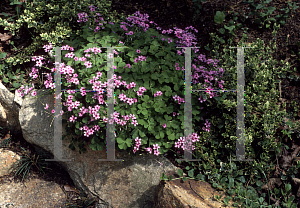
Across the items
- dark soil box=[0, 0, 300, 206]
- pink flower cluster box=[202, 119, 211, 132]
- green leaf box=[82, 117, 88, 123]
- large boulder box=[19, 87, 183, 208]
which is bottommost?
large boulder box=[19, 87, 183, 208]

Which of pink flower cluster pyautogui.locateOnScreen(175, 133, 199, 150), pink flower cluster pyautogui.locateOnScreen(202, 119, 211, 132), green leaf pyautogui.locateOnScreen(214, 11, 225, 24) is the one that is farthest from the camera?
green leaf pyautogui.locateOnScreen(214, 11, 225, 24)

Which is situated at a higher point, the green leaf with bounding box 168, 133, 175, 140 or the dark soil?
the dark soil

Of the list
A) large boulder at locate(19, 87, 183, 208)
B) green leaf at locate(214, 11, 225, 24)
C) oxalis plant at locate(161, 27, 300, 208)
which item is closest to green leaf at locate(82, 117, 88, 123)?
large boulder at locate(19, 87, 183, 208)

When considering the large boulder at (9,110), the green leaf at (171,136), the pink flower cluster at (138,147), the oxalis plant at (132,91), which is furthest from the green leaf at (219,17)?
the large boulder at (9,110)

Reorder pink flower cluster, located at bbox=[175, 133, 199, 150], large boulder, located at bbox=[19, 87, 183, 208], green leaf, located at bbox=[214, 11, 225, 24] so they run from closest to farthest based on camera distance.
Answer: pink flower cluster, located at bbox=[175, 133, 199, 150], large boulder, located at bbox=[19, 87, 183, 208], green leaf, located at bbox=[214, 11, 225, 24]

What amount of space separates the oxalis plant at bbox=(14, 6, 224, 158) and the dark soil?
23.0 inches

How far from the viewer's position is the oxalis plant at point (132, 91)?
10.3 feet

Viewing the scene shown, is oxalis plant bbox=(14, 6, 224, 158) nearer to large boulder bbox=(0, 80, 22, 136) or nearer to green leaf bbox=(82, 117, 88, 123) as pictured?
green leaf bbox=(82, 117, 88, 123)

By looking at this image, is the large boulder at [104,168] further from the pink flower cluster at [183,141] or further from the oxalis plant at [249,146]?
the oxalis plant at [249,146]

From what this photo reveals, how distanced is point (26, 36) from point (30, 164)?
6.87ft

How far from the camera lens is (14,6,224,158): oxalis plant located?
3.15 metres

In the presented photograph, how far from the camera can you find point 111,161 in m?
3.49

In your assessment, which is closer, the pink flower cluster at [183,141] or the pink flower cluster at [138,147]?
the pink flower cluster at [138,147]

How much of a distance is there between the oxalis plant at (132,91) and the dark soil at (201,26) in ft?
1.91
